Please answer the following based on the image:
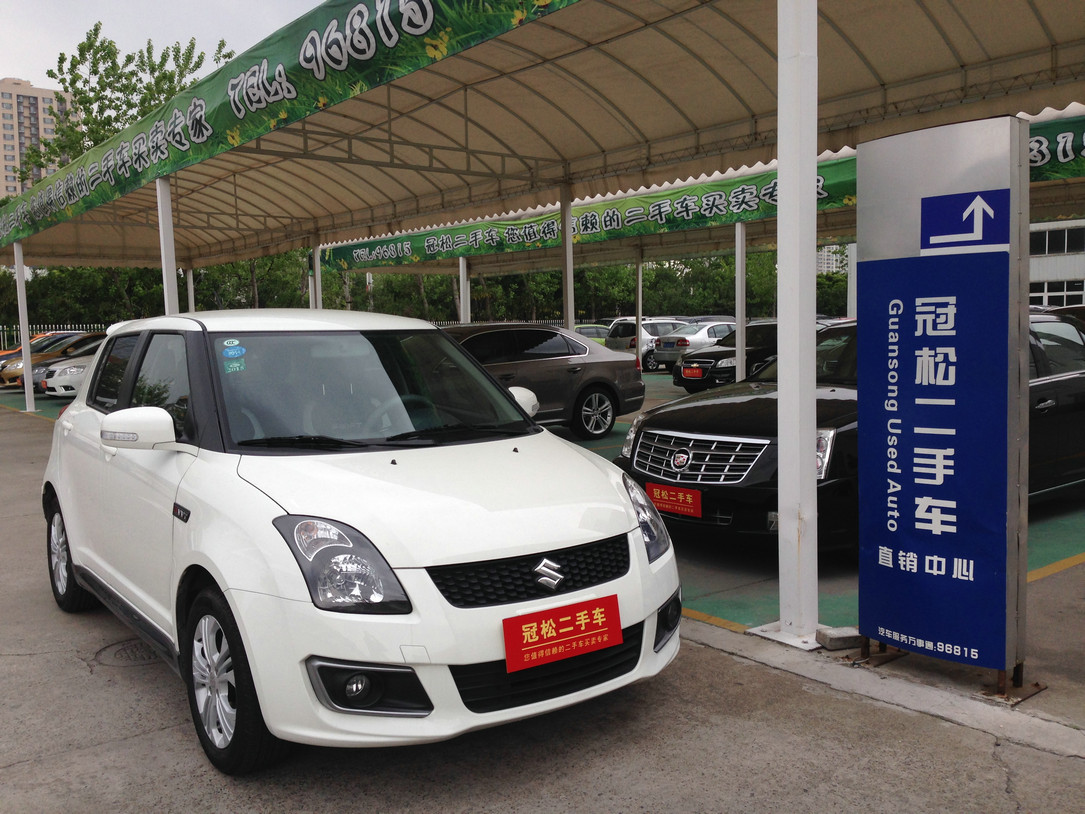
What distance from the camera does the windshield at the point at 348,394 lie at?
3625 mm

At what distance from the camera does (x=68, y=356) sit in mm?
20281

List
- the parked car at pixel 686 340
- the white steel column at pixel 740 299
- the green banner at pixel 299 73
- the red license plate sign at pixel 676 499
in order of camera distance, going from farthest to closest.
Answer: the parked car at pixel 686 340 → the white steel column at pixel 740 299 → the green banner at pixel 299 73 → the red license plate sign at pixel 676 499

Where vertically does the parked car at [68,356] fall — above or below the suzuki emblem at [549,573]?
above

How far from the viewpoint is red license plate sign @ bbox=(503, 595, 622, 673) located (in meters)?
2.87

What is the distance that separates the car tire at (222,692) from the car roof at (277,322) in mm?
1327

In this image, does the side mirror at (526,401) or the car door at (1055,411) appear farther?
the car door at (1055,411)

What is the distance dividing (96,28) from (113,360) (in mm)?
36014

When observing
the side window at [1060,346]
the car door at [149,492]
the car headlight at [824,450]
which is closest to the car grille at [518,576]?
the car door at [149,492]

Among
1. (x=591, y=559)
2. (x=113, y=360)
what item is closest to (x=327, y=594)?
(x=591, y=559)

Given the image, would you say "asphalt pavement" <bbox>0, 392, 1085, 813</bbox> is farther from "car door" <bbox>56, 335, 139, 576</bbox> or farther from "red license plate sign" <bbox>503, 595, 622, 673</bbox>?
"car door" <bbox>56, 335, 139, 576</bbox>

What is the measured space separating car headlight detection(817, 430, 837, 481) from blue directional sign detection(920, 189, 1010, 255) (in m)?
1.70

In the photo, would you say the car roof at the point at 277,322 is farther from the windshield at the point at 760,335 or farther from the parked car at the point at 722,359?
the windshield at the point at 760,335

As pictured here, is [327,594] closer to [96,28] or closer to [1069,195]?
[1069,195]

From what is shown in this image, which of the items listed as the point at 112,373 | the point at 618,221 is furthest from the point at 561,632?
the point at 618,221
